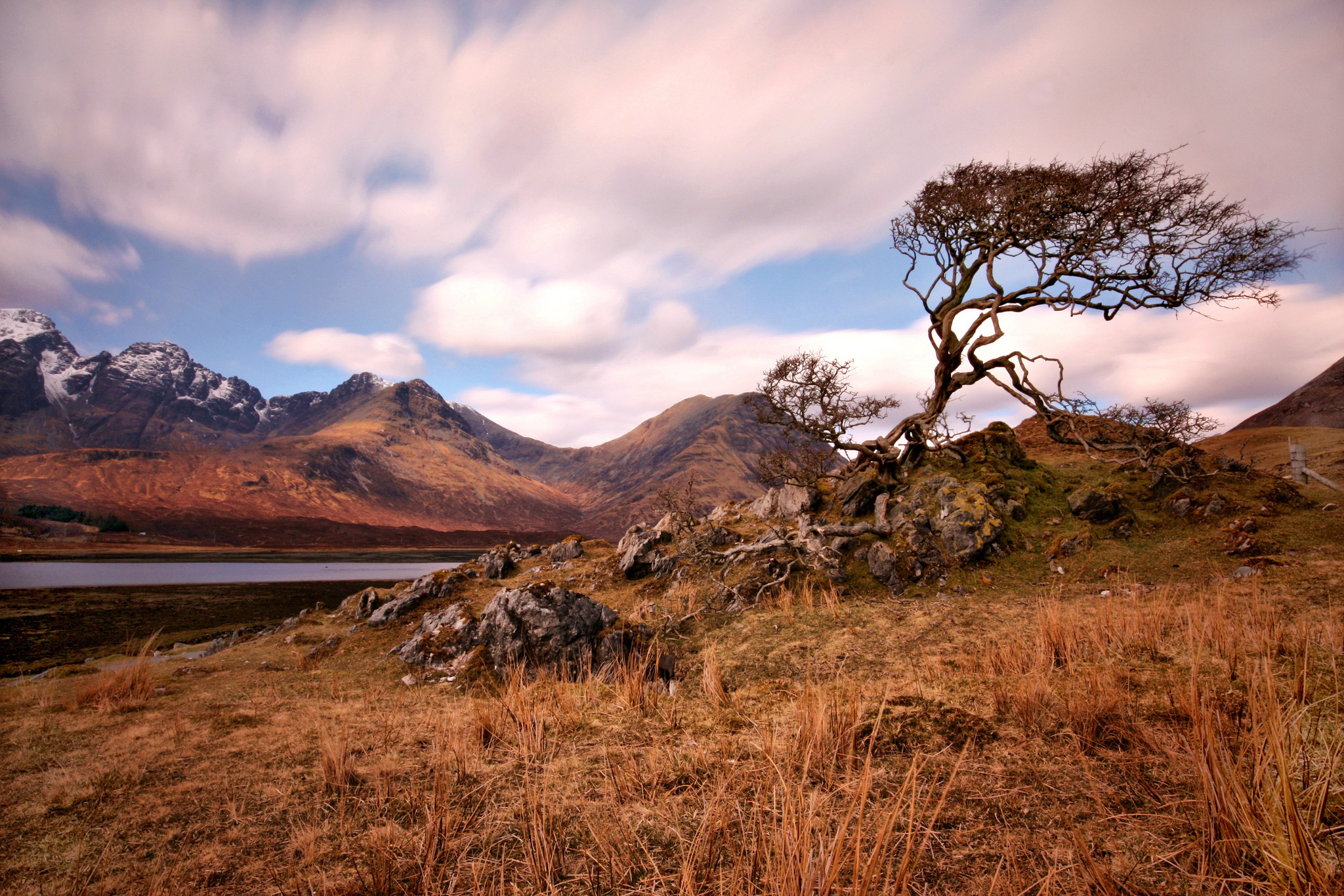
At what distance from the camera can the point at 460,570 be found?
56.5 feet

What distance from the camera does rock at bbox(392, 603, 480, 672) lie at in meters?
9.90

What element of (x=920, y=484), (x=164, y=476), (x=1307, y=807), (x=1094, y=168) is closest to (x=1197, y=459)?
(x=920, y=484)

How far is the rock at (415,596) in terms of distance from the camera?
13.3 m

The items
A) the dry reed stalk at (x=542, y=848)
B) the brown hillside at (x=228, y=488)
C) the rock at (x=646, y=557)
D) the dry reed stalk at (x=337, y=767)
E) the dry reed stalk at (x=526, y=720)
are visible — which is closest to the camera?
the dry reed stalk at (x=542, y=848)

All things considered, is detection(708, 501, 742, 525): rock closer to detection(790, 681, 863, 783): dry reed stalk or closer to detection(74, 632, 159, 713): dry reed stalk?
detection(790, 681, 863, 783): dry reed stalk

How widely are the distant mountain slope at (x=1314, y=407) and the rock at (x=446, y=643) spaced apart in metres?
65.2

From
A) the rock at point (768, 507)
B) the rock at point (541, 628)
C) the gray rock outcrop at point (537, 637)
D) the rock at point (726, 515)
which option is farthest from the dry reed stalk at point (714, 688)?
the rock at point (768, 507)

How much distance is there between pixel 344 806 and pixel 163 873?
40.1 inches

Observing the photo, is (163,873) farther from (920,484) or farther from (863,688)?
(920,484)

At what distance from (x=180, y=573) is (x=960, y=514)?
64.4 m

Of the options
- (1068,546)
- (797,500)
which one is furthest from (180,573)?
(1068,546)

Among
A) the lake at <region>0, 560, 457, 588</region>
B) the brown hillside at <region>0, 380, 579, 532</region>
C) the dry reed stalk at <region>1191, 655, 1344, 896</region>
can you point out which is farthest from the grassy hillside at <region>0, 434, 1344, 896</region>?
the brown hillside at <region>0, 380, 579, 532</region>

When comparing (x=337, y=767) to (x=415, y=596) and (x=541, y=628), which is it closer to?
(x=541, y=628)

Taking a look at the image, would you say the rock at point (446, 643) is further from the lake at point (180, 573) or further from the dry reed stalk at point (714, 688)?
the lake at point (180, 573)
